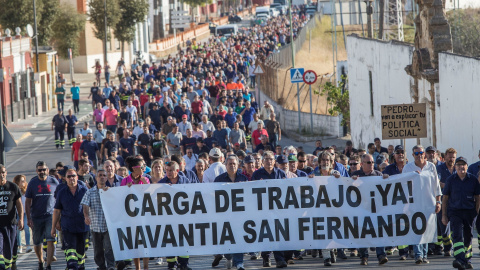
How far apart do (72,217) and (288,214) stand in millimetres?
2963

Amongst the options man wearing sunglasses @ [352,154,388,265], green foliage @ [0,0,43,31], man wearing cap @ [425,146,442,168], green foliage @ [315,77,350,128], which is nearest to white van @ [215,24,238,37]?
green foliage @ [0,0,43,31]

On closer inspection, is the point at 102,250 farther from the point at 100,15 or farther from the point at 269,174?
the point at 100,15

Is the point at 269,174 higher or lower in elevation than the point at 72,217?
higher

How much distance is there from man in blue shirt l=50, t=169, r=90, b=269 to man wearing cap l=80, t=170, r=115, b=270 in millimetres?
257

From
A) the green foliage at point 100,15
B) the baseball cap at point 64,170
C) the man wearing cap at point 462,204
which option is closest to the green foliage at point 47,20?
the green foliage at point 100,15

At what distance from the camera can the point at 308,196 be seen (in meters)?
13.4

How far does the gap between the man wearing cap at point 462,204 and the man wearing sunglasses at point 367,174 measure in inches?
37.0

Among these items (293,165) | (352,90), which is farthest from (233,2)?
(293,165)

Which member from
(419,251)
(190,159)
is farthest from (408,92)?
(419,251)

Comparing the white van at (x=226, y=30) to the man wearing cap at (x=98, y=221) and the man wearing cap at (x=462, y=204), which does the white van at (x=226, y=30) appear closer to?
the man wearing cap at (x=98, y=221)

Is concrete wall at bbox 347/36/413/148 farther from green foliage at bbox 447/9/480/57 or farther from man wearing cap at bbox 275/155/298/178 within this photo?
man wearing cap at bbox 275/155/298/178

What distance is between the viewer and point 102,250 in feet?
44.0

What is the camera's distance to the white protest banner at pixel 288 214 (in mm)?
13336

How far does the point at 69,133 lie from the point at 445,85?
1450 cm
